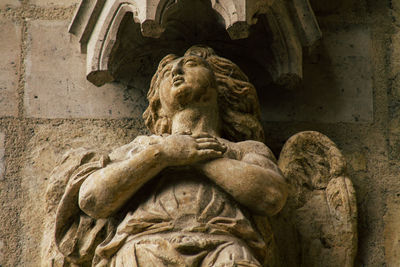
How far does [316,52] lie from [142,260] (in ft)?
4.65

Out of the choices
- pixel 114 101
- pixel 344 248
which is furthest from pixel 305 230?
pixel 114 101

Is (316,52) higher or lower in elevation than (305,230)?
higher

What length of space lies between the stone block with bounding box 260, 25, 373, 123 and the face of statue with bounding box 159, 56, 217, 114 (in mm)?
494

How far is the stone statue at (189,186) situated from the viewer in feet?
10.5

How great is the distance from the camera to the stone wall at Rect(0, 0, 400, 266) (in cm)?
380

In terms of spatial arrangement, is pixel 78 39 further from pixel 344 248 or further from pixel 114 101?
pixel 344 248

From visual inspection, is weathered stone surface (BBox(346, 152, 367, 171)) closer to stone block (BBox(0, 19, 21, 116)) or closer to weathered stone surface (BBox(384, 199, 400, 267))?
weathered stone surface (BBox(384, 199, 400, 267))

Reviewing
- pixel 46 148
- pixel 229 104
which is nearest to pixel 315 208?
pixel 229 104

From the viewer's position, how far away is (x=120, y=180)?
3.29m

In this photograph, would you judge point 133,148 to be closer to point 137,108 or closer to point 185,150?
point 185,150

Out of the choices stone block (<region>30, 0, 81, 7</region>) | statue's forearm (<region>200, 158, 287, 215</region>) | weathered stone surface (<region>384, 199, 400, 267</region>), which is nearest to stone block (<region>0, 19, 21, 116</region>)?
stone block (<region>30, 0, 81, 7</region>)

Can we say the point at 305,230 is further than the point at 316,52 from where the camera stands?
No

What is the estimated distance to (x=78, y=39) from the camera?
12.9 feet

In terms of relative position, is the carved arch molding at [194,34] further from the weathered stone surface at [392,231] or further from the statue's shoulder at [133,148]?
the weathered stone surface at [392,231]
